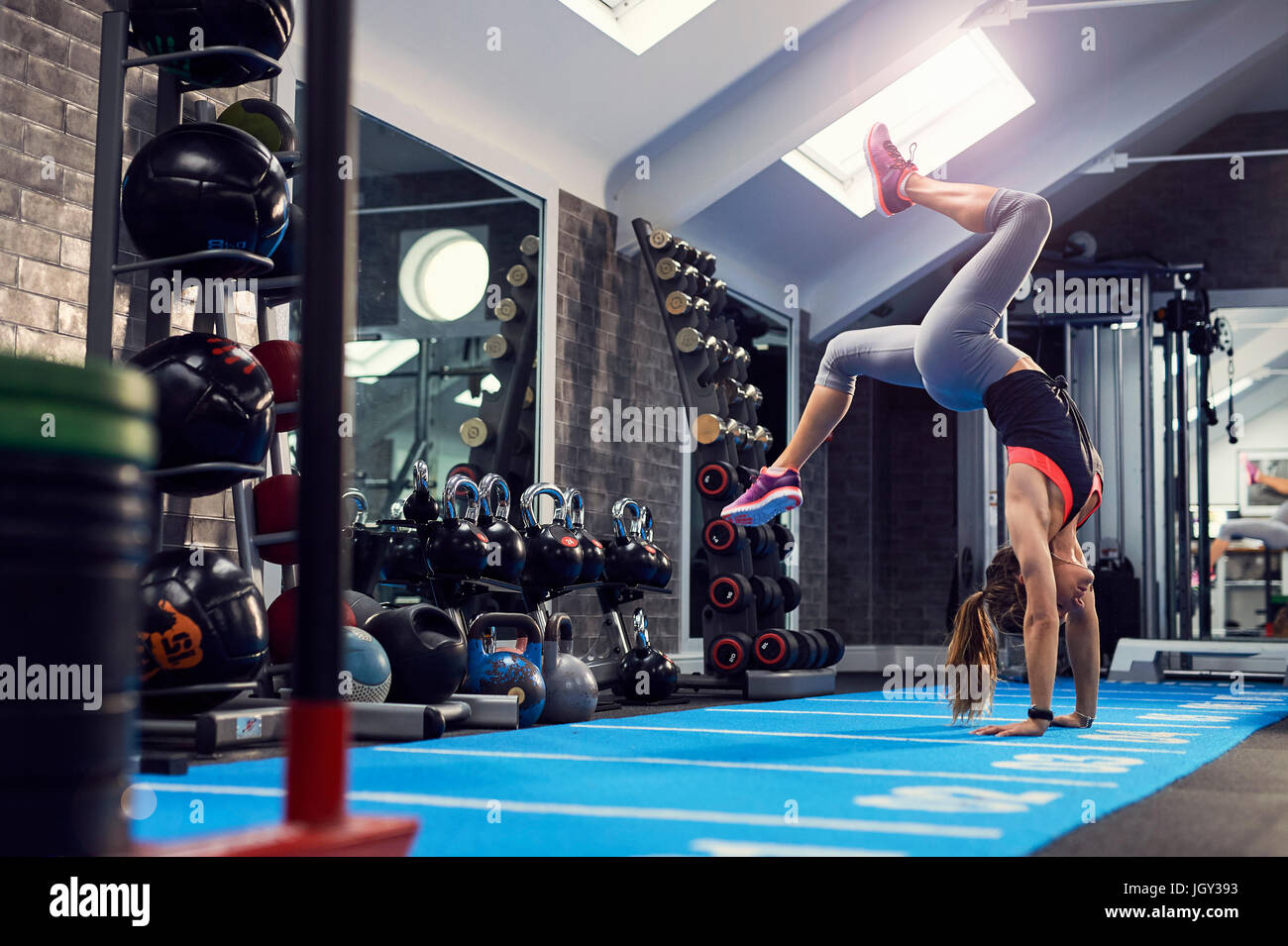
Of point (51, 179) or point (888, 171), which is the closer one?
point (51, 179)

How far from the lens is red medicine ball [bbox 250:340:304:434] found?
12.0ft

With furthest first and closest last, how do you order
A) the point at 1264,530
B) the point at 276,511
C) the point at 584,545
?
the point at 1264,530 < the point at 584,545 < the point at 276,511

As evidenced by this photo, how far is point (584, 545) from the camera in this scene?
195 inches

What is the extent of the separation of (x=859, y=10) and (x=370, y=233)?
2.80 m

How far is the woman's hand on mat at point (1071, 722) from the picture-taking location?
3994 millimetres

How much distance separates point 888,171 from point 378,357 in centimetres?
326

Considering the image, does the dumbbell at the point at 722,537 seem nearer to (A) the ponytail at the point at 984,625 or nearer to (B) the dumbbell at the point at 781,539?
(B) the dumbbell at the point at 781,539

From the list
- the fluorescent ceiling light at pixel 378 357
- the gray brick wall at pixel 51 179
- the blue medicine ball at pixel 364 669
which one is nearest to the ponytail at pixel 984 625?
the blue medicine ball at pixel 364 669

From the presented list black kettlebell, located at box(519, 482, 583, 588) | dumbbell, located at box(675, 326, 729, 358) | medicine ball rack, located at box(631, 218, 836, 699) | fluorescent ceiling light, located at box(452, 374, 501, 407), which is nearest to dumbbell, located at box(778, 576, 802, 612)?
medicine ball rack, located at box(631, 218, 836, 699)

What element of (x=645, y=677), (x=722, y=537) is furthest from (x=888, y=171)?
(x=722, y=537)

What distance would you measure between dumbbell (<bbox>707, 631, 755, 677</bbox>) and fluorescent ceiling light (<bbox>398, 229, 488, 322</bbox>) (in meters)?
2.12

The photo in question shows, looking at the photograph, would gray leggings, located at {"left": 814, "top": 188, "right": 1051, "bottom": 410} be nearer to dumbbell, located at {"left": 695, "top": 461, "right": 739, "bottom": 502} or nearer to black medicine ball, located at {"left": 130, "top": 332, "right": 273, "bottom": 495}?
black medicine ball, located at {"left": 130, "top": 332, "right": 273, "bottom": 495}

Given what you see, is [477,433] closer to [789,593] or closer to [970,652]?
[789,593]
